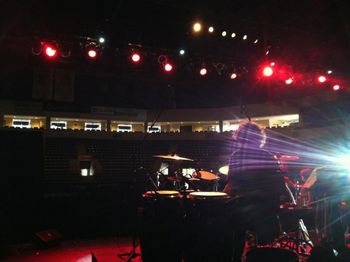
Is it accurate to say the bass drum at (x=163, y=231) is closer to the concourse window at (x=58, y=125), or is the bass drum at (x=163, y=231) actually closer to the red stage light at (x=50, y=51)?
the red stage light at (x=50, y=51)

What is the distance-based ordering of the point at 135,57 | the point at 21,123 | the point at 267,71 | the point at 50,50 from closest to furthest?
the point at 50,50
the point at 135,57
the point at 267,71
the point at 21,123

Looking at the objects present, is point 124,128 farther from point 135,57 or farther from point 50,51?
point 50,51

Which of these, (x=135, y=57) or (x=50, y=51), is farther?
(x=135, y=57)

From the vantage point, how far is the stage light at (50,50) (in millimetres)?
5895

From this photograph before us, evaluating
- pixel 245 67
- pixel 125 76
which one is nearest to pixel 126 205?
pixel 125 76

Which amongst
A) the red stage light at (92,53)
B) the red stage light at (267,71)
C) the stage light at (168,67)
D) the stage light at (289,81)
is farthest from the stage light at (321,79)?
the red stage light at (92,53)

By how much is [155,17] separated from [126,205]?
531 centimetres

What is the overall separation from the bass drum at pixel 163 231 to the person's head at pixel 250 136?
0.90 metres

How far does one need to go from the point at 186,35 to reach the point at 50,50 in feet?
16.0

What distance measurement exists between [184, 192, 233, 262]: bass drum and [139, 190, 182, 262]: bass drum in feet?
0.52

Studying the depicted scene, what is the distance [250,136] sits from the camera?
327cm

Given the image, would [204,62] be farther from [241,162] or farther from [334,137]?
[334,137]

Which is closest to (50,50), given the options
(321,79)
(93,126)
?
(321,79)

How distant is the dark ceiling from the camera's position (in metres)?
6.38
